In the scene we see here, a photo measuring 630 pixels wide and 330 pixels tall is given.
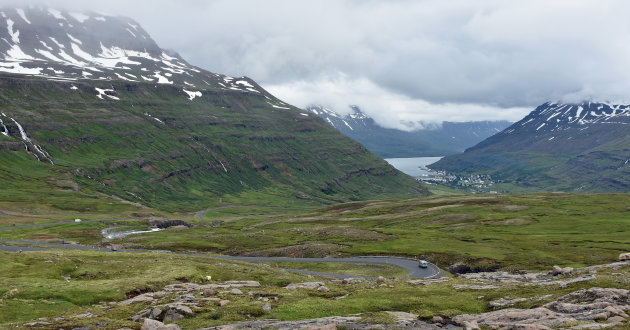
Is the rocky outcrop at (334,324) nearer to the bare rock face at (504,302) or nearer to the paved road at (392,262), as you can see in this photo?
the bare rock face at (504,302)

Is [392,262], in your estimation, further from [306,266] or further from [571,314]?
[571,314]

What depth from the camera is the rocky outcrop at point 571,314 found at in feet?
105

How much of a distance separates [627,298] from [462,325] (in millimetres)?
14980

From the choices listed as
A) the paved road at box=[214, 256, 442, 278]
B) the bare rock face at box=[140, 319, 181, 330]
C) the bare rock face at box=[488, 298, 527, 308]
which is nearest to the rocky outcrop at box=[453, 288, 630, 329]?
the bare rock face at box=[488, 298, 527, 308]

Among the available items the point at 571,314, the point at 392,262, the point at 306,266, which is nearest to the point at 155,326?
the point at 571,314

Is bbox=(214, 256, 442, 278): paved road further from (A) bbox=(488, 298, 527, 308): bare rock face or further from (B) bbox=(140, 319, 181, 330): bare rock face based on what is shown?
(B) bbox=(140, 319, 181, 330): bare rock face

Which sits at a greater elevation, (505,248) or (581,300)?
(581,300)

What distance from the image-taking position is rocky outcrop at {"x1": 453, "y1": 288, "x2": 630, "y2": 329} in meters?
32.0

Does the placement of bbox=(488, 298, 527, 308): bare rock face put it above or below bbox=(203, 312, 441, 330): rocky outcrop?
below

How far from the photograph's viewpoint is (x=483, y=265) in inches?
4291

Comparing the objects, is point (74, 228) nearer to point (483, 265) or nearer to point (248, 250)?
point (248, 250)

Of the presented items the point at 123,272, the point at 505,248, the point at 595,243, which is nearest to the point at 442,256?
the point at 505,248

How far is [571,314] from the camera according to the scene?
34.3m

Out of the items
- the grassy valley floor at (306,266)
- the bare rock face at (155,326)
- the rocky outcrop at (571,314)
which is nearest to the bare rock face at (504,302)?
the grassy valley floor at (306,266)
